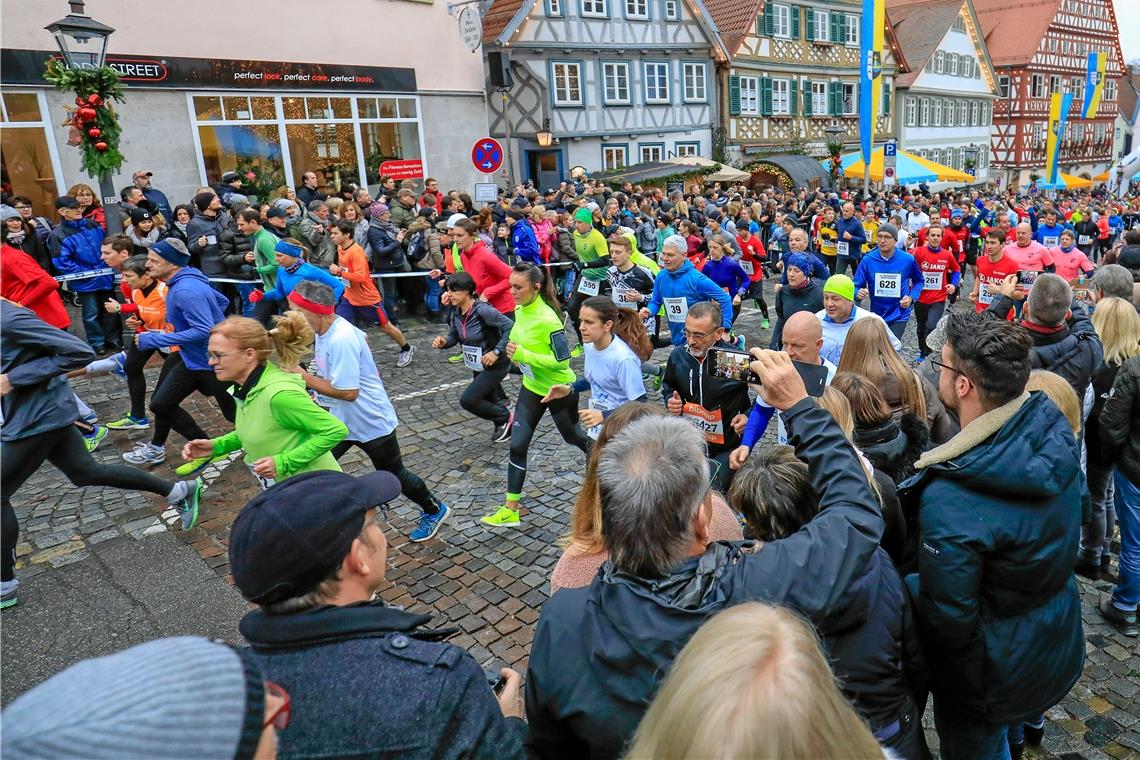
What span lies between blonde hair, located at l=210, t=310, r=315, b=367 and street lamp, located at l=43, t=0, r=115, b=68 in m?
7.05

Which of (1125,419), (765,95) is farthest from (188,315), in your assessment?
(765,95)

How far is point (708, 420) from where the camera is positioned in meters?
4.66

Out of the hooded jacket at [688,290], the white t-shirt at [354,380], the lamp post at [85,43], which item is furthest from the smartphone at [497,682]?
the lamp post at [85,43]

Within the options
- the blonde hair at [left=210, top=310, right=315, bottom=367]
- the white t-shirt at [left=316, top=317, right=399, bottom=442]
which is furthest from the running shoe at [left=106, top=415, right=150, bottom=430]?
the blonde hair at [left=210, top=310, right=315, bottom=367]

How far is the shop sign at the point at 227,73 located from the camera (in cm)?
1466

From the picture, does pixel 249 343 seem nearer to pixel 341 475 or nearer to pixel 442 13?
pixel 341 475

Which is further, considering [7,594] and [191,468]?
[191,468]

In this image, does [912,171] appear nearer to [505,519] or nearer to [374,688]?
[505,519]

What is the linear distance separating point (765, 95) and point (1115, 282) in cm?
3145

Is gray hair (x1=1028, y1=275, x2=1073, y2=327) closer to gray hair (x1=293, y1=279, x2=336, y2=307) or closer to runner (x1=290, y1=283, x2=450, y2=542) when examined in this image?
runner (x1=290, y1=283, x2=450, y2=542)

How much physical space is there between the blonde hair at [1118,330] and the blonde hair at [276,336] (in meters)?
4.74

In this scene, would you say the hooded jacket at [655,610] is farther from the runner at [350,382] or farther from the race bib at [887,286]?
the race bib at [887,286]

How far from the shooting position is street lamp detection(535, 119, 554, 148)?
25.0m

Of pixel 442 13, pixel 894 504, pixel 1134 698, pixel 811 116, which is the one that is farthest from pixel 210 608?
pixel 811 116
